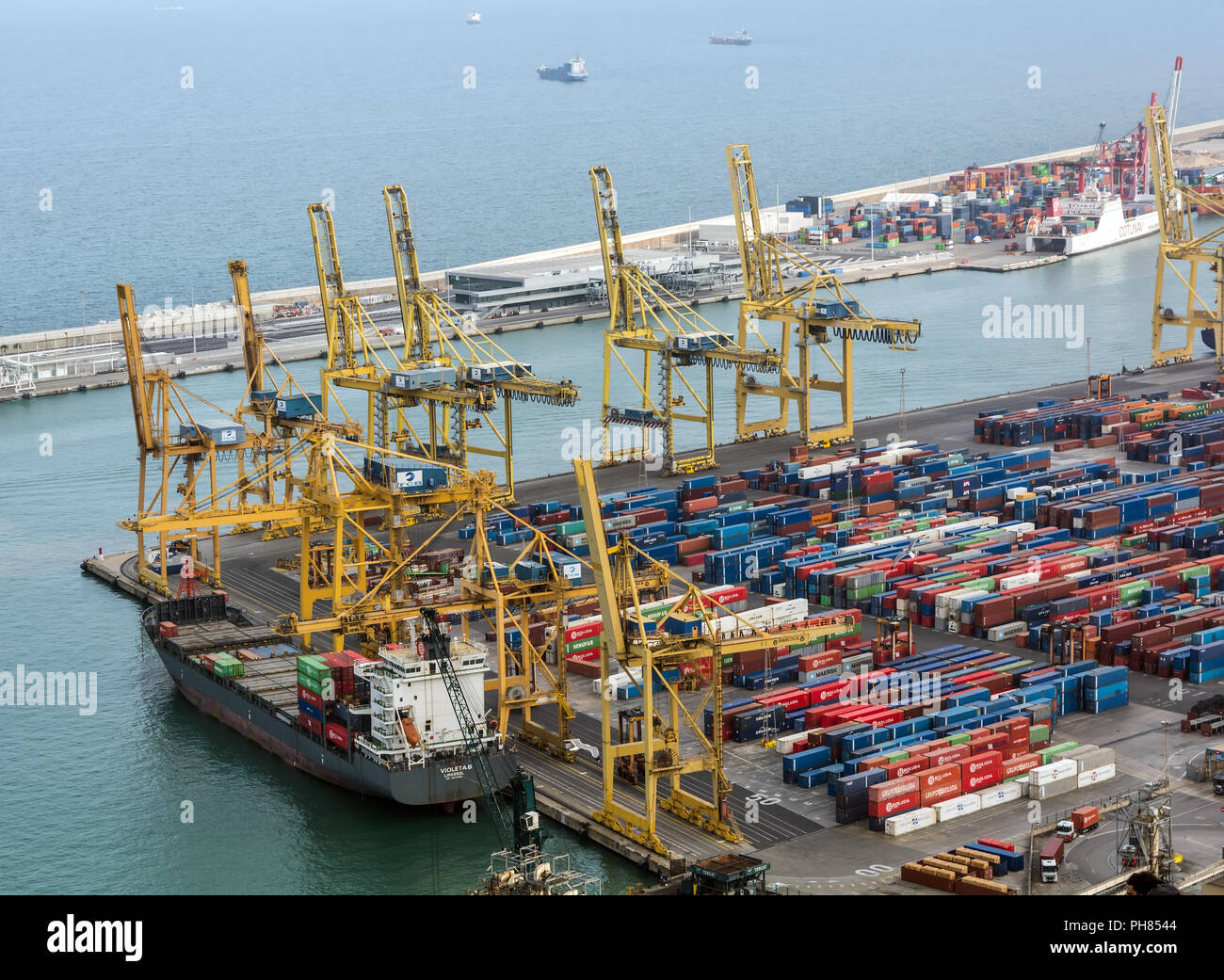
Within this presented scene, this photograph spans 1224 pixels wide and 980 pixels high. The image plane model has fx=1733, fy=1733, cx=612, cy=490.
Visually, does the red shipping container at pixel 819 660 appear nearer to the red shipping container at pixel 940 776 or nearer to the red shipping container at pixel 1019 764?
the red shipping container at pixel 1019 764

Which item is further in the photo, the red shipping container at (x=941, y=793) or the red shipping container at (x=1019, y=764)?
the red shipping container at (x=1019, y=764)

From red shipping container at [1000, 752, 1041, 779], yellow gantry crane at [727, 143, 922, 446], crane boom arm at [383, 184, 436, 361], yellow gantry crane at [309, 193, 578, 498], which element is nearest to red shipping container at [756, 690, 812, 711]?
red shipping container at [1000, 752, 1041, 779]

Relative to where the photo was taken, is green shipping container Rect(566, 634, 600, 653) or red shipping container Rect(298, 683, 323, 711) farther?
green shipping container Rect(566, 634, 600, 653)

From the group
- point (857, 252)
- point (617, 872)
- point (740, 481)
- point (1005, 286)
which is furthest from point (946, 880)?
point (857, 252)

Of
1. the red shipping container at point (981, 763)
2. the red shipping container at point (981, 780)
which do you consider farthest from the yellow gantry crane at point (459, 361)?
the red shipping container at point (981, 780)

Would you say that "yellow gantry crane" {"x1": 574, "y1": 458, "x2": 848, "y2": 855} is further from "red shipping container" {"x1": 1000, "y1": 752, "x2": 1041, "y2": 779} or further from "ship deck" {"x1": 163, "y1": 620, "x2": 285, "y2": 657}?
"ship deck" {"x1": 163, "y1": 620, "x2": 285, "y2": 657}

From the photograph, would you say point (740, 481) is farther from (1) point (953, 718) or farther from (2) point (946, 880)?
(2) point (946, 880)

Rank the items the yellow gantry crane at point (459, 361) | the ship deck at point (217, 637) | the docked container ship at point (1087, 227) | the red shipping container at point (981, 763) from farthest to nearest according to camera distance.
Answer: the docked container ship at point (1087, 227), the yellow gantry crane at point (459, 361), the ship deck at point (217, 637), the red shipping container at point (981, 763)
